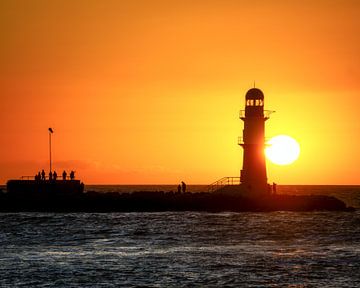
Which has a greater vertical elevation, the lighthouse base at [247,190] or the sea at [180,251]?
the lighthouse base at [247,190]

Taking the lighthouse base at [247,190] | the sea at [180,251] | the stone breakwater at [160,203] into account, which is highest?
the lighthouse base at [247,190]

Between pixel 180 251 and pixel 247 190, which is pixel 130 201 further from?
pixel 180 251

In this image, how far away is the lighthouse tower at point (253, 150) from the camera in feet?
290

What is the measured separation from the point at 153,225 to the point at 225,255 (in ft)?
77.6

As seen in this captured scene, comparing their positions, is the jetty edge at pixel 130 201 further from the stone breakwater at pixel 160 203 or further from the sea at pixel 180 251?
the sea at pixel 180 251

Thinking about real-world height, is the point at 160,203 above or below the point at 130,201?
below

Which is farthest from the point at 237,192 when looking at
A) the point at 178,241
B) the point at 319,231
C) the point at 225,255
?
the point at 225,255

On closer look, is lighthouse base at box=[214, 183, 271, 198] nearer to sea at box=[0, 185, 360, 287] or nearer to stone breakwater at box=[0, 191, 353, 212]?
stone breakwater at box=[0, 191, 353, 212]

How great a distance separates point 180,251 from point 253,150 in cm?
3528

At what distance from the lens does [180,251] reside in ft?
178

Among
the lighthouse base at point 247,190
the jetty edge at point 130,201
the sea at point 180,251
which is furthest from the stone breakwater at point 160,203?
the sea at point 180,251

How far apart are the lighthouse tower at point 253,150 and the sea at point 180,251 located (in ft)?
16.4

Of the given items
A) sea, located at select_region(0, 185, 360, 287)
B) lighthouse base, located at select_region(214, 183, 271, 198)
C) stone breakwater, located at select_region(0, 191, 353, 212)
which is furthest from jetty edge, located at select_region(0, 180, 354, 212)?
sea, located at select_region(0, 185, 360, 287)

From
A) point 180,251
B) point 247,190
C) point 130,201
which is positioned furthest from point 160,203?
point 180,251
